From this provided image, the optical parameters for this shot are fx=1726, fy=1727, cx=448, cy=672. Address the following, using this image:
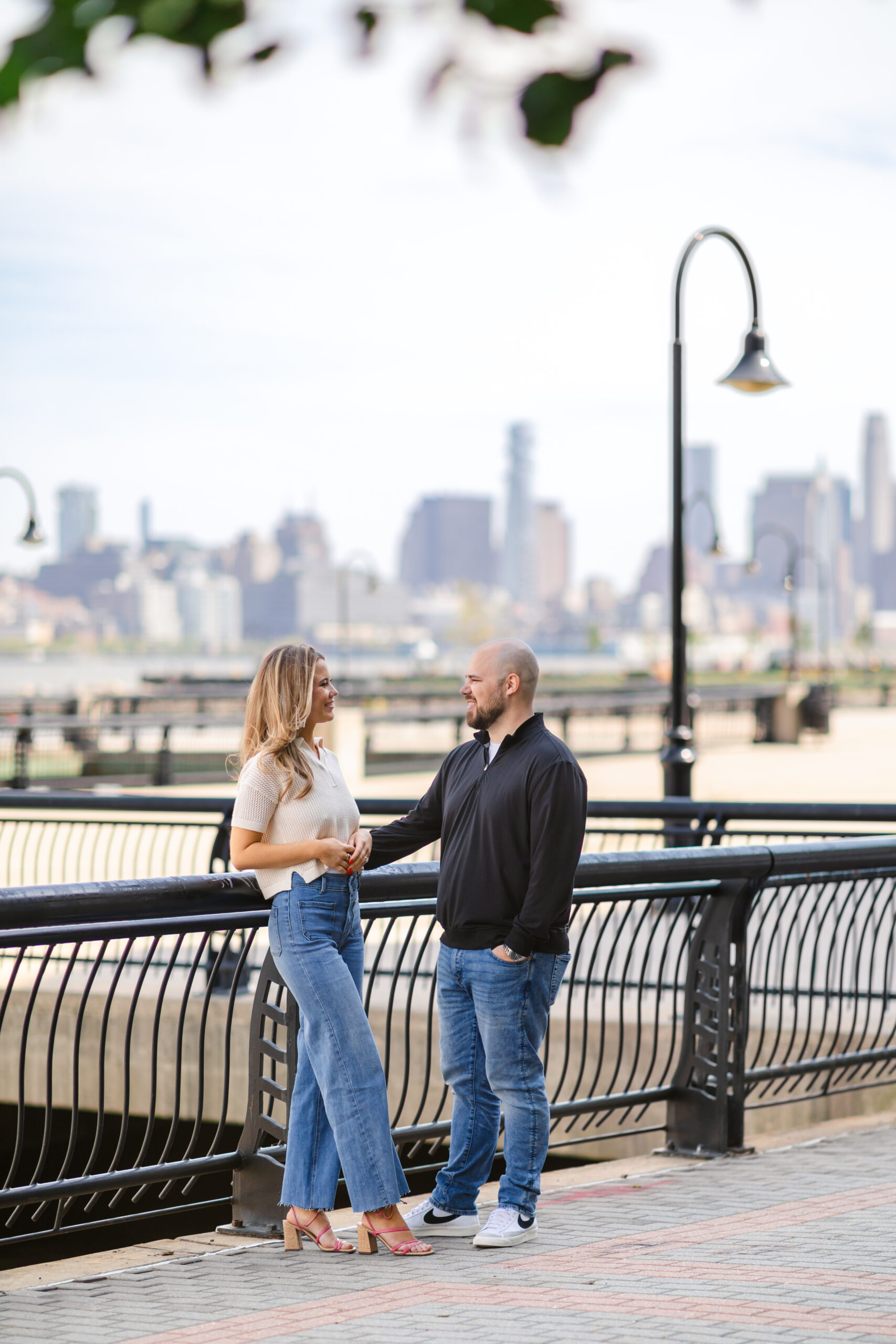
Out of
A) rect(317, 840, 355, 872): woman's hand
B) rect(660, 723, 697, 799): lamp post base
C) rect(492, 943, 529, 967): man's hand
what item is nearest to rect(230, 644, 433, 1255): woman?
rect(317, 840, 355, 872): woman's hand

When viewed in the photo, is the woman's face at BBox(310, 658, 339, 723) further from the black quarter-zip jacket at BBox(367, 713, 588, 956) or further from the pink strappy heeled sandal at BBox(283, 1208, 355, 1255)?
the pink strappy heeled sandal at BBox(283, 1208, 355, 1255)

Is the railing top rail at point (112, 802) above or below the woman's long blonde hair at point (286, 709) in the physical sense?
below

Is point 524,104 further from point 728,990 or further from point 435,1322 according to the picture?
point 728,990

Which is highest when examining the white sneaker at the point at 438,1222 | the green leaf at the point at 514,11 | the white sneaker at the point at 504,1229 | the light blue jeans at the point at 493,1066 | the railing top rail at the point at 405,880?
the green leaf at the point at 514,11

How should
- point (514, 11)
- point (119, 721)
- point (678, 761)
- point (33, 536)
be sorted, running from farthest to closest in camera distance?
1. point (33, 536)
2. point (119, 721)
3. point (678, 761)
4. point (514, 11)

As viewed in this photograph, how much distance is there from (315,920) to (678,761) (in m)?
8.98

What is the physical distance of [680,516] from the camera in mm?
15148

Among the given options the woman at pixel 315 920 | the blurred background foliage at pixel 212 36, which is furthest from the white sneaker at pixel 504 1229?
the blurred background foliage at pixel 212 36

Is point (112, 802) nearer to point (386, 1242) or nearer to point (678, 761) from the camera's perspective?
point (678, 761)

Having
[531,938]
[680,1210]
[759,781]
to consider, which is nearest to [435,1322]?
[531,938]

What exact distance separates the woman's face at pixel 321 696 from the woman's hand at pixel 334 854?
37 cm

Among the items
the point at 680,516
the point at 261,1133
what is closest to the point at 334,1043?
the point at 261,1133

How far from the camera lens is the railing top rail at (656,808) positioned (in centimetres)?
1117

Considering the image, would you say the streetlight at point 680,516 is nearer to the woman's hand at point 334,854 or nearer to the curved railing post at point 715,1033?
the curved railing post at point 715,1033
